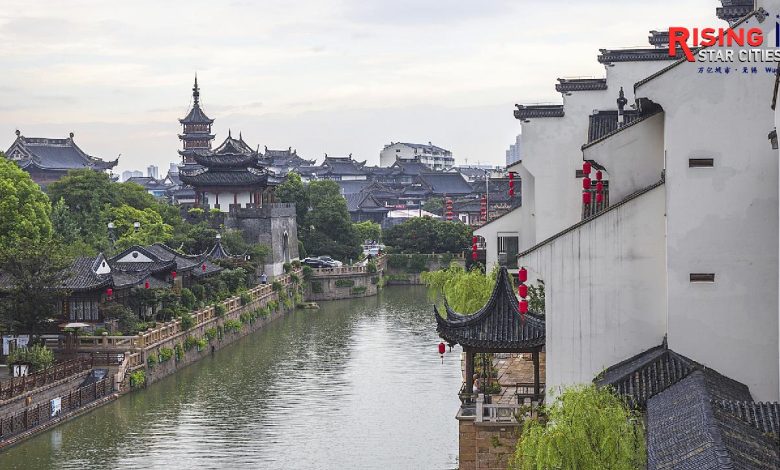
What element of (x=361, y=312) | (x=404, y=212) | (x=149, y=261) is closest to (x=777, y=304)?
(x=149, y=261)

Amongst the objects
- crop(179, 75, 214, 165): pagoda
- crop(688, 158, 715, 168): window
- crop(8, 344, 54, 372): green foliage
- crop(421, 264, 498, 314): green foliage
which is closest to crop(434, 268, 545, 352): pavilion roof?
crop(688, 158, 715, 168): window

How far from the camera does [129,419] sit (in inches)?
1229

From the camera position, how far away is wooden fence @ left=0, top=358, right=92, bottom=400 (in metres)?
28.5

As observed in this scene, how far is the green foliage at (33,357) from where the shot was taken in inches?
1248

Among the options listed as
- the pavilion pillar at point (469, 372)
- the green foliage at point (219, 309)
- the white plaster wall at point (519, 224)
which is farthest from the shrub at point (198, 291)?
the pavilion pillar at point (469, 372)

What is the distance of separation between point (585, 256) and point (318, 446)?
442 inches

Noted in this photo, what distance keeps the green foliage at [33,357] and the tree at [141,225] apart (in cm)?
2406

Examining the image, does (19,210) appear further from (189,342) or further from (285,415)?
(285,415)

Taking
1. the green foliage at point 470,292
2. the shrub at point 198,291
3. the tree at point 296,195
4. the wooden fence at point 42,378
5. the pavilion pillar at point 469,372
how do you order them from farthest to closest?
1. the tree at point 296,195
2. the shrub at point 198,291
3. the green foliage at point 470,292
4. the wooden fence at point 42,378
5. the pavilion pillar at point 469,372

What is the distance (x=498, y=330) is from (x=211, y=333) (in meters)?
24.2

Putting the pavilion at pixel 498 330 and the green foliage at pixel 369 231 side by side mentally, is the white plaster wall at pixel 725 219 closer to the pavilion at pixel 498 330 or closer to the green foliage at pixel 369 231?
the pavilion at pixel 498 330

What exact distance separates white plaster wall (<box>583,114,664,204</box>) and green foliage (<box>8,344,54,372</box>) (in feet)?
57.8

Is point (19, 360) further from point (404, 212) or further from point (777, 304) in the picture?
point (404, 212)

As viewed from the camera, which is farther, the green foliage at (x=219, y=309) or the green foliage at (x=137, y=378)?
the green foliage at (x=219, y=309)
